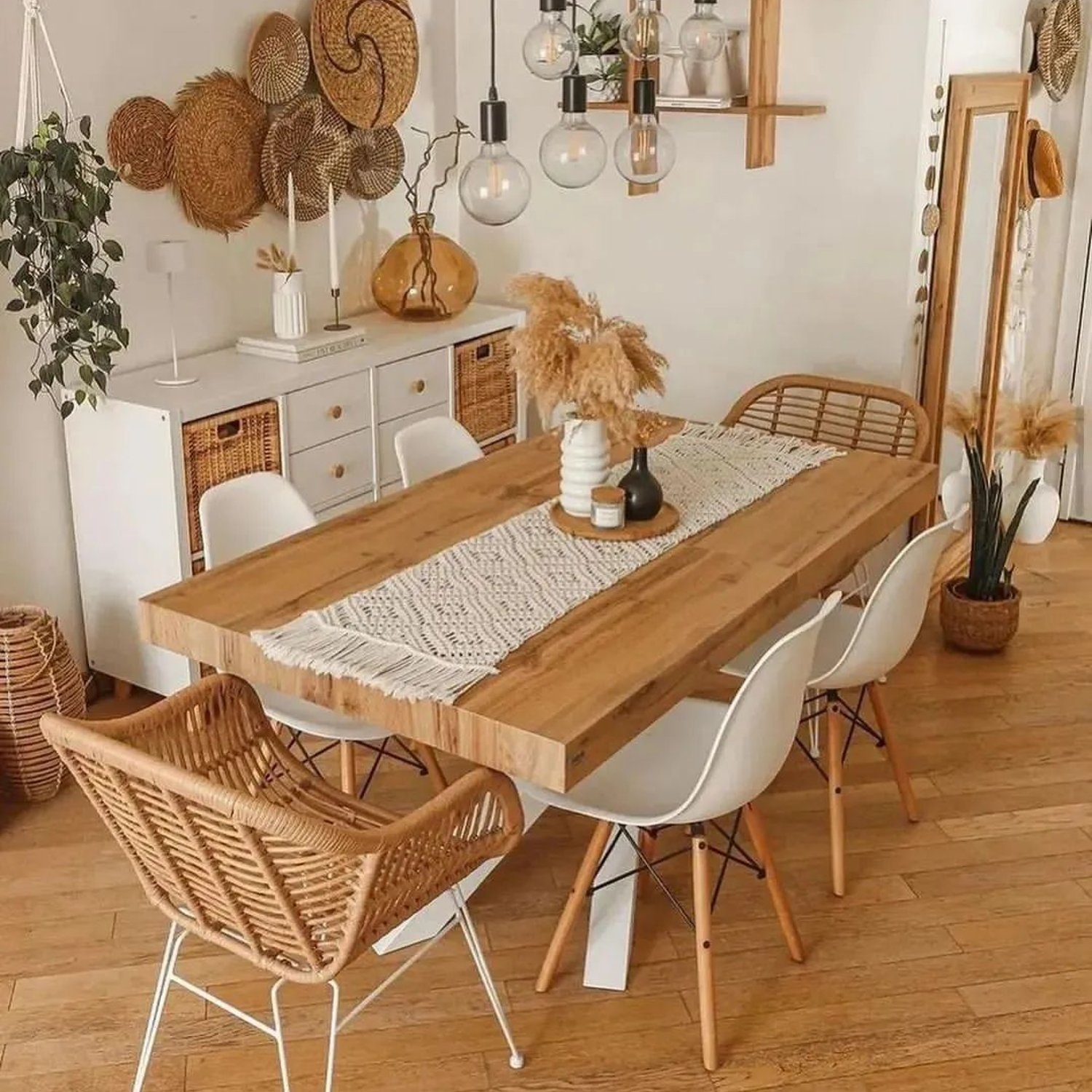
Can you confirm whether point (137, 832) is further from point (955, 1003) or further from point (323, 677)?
point (955, 1003)

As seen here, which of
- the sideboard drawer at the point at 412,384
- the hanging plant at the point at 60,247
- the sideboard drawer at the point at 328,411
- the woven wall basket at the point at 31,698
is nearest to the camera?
the hanging plant at the point at 60,247

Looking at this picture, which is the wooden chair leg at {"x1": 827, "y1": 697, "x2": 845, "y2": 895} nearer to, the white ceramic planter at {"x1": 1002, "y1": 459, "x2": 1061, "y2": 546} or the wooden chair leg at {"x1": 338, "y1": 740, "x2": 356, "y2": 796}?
the wooden chair leg at {"x1": 338, "y1": 740, "x2": 356, "y2": 796}

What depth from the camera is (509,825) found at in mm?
2186

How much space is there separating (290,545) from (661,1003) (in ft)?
3.53

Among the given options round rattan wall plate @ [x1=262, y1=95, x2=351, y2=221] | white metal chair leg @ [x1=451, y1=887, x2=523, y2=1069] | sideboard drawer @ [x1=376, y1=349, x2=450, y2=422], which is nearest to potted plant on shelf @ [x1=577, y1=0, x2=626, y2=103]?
round rattan wall plate @ [x1=262, y1=95, x2=351, y2=221]

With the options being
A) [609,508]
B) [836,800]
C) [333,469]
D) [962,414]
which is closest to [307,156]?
[333,469]

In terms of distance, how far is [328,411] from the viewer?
3.70 meters

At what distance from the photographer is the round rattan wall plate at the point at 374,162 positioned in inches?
164

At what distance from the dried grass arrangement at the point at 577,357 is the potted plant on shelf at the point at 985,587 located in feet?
5.23

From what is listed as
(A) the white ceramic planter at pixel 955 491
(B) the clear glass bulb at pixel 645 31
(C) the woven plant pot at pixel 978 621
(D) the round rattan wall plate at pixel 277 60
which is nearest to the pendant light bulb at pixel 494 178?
(B) the clear glass bulb at pixel 645 31

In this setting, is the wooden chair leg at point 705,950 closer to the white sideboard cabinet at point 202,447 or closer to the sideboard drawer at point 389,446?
the white sideboard cabinet at point 202,447

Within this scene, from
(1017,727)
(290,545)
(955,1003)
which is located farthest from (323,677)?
(1017,727)

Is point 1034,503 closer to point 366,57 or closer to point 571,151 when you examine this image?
point 366,57

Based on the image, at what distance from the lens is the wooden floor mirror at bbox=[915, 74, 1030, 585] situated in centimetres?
389
